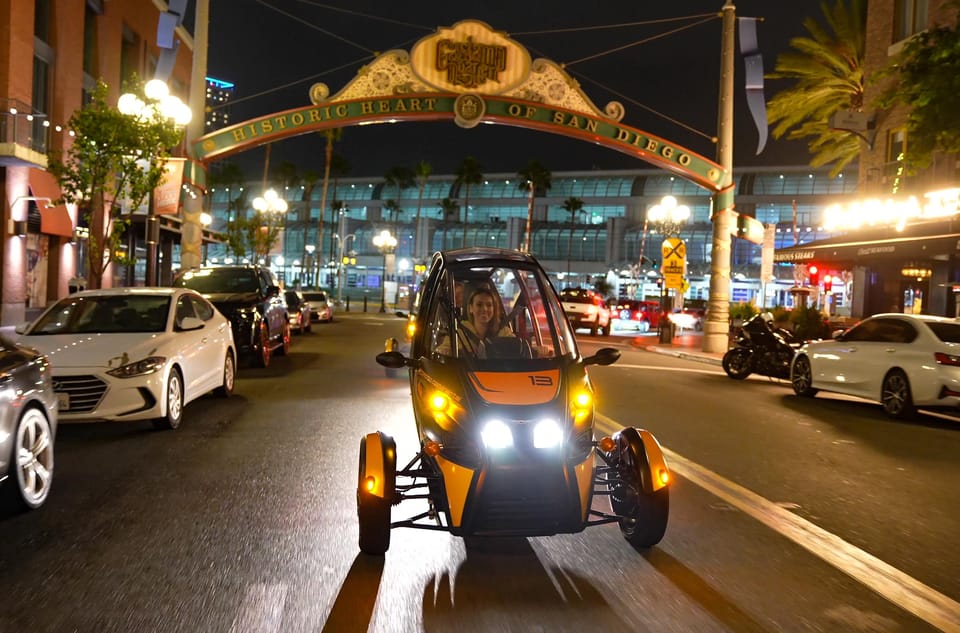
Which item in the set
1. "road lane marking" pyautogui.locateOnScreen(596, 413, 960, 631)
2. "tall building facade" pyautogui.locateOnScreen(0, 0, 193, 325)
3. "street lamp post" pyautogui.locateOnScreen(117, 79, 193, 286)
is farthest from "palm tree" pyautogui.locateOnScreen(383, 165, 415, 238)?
"road lane marking" pyautogui.locateOnScreen(596, 413, 960, 631)

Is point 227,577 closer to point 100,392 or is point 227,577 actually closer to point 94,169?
point 100,392

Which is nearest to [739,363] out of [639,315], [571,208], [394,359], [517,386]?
[394,359]

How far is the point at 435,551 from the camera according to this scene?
561 cm

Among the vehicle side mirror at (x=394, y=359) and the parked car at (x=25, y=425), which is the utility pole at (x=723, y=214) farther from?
the parked car at (x=25, y=425)

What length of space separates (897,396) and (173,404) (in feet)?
32.2

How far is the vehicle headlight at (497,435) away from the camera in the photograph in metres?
5.02

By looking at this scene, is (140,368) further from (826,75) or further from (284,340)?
(826,75)

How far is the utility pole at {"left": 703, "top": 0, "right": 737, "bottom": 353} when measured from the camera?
25.8 metres

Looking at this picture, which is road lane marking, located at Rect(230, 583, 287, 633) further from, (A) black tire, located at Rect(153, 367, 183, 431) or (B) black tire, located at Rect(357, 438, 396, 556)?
(A) black tire, located at Rect(153, 367, 183, 431)

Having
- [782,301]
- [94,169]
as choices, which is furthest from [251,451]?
[782,301]

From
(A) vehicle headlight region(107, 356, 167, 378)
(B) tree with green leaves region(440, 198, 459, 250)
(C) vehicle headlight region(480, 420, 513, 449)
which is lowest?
(A) vehicle headlight region(107, 356, 167, 378)

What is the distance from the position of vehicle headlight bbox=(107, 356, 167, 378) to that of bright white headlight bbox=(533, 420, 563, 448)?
221 inches

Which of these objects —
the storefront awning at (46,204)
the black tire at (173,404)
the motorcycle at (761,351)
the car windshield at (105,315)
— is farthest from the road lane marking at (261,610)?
the storefront awning at (46,204)

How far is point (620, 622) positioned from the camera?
4.37 m
